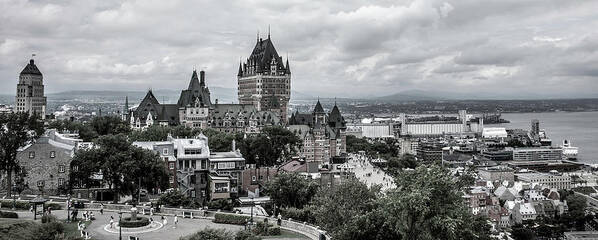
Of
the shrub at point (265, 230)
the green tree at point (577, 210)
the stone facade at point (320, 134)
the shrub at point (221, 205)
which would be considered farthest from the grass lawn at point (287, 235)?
the green tree at point (577, 210)

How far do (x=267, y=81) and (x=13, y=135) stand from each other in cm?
10270

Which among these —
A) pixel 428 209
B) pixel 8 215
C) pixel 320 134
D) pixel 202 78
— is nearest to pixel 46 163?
pixel 8 215

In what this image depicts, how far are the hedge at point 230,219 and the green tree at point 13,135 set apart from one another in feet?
70.1

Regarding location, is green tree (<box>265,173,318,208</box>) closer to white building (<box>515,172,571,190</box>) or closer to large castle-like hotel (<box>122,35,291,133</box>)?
large castle-like hotel (<box>122,35,291,133</box>)

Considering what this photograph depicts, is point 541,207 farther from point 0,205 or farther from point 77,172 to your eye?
point 0,205

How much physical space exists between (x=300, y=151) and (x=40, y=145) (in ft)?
233

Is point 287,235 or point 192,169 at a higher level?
point 192,169

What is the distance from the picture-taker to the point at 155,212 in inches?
1652

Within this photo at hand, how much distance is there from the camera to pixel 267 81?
152500 millimetres

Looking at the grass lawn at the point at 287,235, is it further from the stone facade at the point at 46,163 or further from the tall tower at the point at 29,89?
the tall tower at the point at 29,89

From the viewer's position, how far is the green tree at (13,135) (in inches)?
2014

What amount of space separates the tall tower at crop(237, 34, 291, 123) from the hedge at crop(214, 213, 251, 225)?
10868cm

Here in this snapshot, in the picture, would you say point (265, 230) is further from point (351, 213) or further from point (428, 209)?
point (428, 209)

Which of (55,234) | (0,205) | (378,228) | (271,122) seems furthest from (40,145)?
(271,122)
